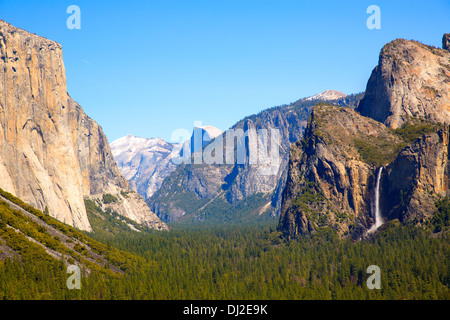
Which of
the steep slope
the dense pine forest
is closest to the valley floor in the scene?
the dense pine forest

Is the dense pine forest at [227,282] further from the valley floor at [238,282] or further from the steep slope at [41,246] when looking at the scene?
the steep slope at [41,246]

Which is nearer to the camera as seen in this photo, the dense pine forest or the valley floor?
the valley floor

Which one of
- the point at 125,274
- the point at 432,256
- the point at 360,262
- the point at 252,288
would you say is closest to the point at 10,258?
the point at 125,274

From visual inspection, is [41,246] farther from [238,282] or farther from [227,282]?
[238,282]

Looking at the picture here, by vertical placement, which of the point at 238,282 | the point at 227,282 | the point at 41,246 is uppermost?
the point at 41,246

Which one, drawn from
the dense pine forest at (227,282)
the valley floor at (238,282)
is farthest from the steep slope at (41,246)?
the valley floor at (238,282)

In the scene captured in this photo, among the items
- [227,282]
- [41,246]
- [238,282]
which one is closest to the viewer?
[41,246]

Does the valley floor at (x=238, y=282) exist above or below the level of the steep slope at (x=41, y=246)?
below

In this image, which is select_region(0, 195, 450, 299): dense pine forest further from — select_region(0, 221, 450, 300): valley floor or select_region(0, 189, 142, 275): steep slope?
select_region(0, 189, 142, 275): steep slope

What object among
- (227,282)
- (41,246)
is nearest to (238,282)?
(227,282)

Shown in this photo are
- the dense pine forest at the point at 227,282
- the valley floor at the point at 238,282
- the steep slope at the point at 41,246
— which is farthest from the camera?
the steep slope at the point at 41,246

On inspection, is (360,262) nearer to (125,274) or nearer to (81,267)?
(125,274)

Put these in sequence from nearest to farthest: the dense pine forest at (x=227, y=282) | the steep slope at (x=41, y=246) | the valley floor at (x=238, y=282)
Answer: the valley floor at (x=238, y=282), the dense pine forest at (x=227, y=282), the steep slope at (x=41, y=246)
